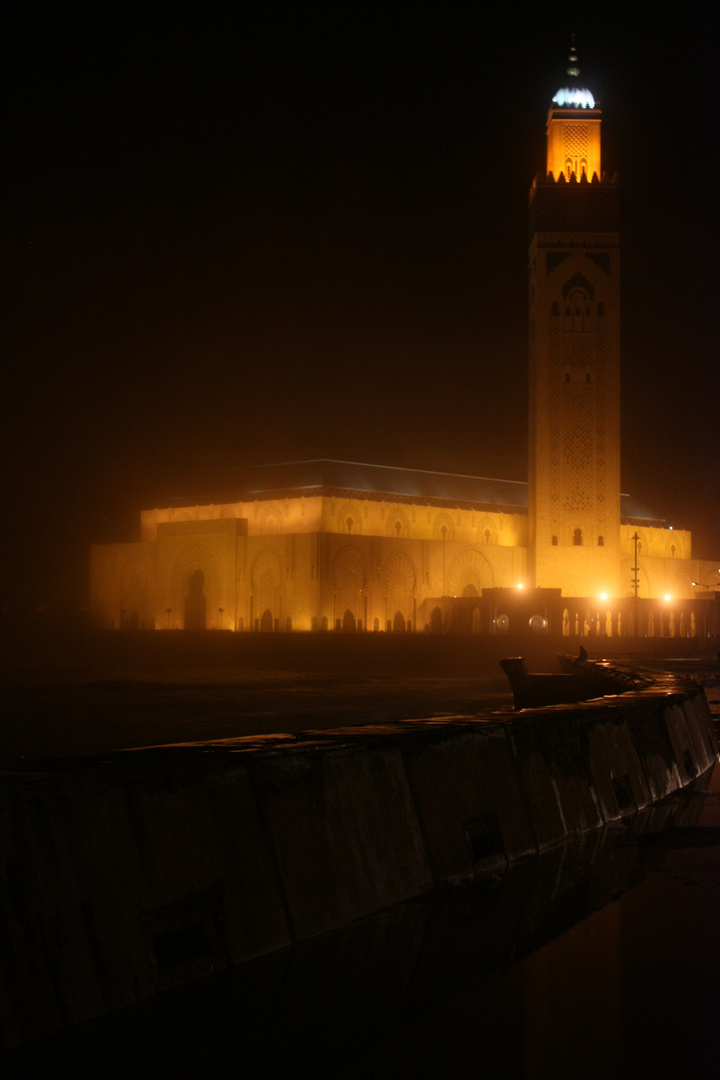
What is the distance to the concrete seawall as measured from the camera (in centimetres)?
318

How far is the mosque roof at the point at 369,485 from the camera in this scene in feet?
162

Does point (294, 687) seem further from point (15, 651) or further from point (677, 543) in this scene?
point (677, 543)

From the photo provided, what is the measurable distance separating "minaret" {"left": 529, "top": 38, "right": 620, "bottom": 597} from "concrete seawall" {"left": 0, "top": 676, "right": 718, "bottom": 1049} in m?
38.9

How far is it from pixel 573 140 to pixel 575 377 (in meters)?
9.59

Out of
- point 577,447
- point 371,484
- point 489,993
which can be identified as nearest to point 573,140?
point 577,447

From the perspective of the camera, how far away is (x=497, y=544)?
173ft

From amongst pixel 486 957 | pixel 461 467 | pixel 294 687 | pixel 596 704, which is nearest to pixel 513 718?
pixel 596 704

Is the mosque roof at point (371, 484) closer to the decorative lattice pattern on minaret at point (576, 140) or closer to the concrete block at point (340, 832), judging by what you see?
the decorative lattice pattern on minaret at point (576, 140)

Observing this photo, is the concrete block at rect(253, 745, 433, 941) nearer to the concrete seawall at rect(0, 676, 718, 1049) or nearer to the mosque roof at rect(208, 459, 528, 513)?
the concrete seawall at rect(0, 676, 718, 1049)

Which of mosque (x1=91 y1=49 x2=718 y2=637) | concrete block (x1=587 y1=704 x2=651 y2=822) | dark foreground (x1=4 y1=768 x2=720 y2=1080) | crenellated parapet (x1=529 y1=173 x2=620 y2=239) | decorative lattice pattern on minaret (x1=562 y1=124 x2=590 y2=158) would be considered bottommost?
dark foreground (x1=4 y1=768 x2=720 y2=1080)

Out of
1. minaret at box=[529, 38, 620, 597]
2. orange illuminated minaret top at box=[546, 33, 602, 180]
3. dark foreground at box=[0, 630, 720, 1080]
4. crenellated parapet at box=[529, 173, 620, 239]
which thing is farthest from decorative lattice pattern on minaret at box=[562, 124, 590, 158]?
dark foreground at box=[0, 630, 720, 1080]

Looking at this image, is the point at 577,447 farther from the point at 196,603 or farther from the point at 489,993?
the point at 489,993

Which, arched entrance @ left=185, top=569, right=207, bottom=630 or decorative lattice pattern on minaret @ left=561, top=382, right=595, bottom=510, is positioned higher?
decorative lattice pattern on minaret @ left=561, top=382, right=595, bottom=510

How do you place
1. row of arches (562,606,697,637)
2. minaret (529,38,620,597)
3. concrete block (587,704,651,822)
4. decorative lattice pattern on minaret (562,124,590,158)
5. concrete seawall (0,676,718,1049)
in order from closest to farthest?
concrete seawall (0,676,718,1049) < concrete block (587,704,651,822) < row of arches (562,606,697,637) < minaret (529,38,620,597) < decorative lattice pattern on minaret (562,124,590,158)
